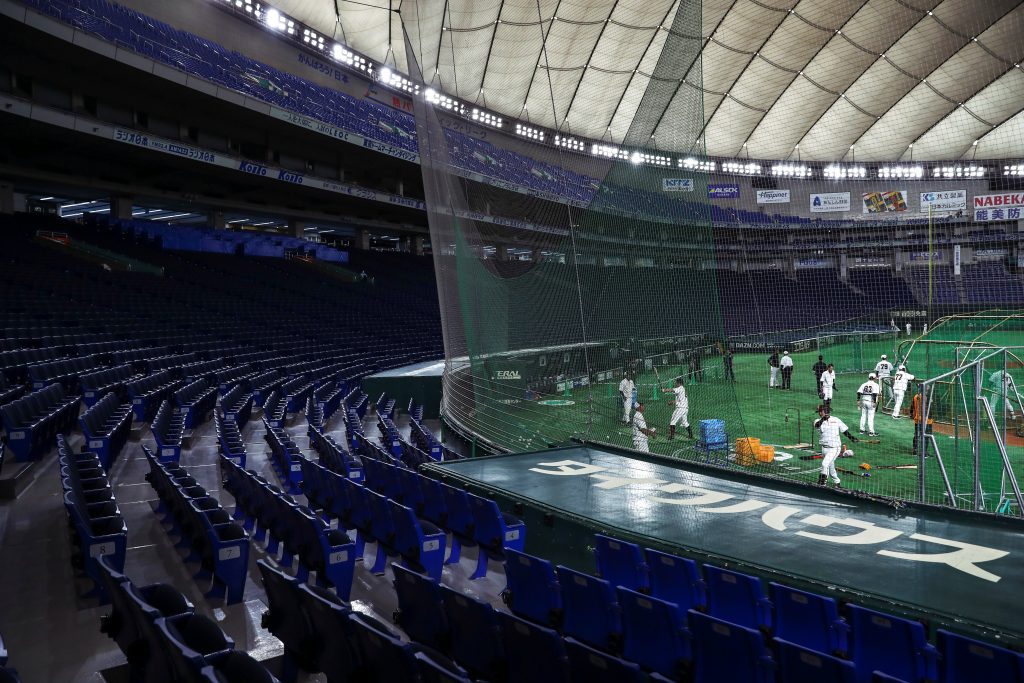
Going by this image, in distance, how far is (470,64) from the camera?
12797 mm

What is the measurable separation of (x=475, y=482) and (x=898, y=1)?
31.7 meters

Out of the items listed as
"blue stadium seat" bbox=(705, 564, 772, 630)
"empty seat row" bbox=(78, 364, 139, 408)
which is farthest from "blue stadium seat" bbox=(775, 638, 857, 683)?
"empty seat row" bbox=(78, 364, 139, 408)

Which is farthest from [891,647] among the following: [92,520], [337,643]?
[92,520]

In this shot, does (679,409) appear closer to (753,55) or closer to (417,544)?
(417,544)

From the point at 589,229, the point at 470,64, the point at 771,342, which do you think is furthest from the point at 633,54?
the point at 589,229

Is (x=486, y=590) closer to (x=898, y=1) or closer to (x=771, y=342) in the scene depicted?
(x=771, y=342)

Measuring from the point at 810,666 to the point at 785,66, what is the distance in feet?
121

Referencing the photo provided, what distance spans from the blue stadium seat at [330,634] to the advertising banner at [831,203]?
43190 mm

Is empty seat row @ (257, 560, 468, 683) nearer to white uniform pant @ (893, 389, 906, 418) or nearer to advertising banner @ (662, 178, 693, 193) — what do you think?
advertising banner @ (662, 178, 693, 193)

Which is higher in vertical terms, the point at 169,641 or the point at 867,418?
the point at 169,641

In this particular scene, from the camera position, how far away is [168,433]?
925 centimetres

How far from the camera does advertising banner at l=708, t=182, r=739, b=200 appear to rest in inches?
1498

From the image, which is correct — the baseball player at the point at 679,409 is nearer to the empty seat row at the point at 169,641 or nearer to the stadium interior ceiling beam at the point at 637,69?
the empty seat row at the point at 169,641

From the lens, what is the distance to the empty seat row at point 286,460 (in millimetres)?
8203
